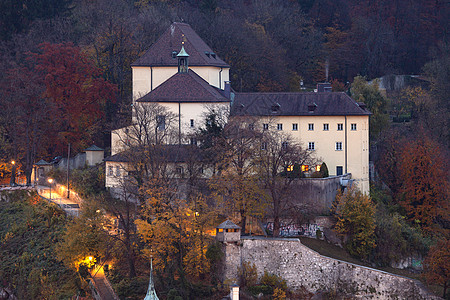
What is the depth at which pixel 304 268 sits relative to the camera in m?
43.8

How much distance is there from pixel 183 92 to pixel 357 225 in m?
14.2

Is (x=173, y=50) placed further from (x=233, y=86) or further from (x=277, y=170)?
(x=277, y=170)

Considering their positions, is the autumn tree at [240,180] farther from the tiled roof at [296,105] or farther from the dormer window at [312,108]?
the dormer window at [312,108]

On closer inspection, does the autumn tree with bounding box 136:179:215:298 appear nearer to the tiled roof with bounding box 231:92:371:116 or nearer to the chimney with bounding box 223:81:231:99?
the tiled roof with bounding box 231:92:371:116

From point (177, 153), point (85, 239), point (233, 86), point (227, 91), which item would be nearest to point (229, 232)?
point (85, 239)

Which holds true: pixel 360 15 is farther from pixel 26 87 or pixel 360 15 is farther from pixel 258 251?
pixel 258 251

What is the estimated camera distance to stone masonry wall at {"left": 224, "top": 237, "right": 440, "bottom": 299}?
43312 mm

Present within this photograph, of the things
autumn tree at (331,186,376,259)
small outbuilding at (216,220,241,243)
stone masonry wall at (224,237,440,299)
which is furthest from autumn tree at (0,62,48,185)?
autumn tree at (331,186,376,259)

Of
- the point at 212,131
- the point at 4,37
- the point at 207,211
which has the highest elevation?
the point at 4,37

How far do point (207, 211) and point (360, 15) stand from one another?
57889mm

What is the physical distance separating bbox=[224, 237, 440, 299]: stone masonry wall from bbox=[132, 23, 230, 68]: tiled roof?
18.0 metres

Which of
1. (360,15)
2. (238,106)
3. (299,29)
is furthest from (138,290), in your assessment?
(360,15)

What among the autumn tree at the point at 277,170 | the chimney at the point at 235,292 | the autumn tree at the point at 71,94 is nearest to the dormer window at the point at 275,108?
the autumn tree at the point at 277,170

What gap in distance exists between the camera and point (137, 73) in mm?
58094
